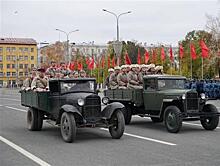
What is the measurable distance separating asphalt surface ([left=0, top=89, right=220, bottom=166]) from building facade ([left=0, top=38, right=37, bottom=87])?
118 metres

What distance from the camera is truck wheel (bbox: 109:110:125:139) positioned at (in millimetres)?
12016

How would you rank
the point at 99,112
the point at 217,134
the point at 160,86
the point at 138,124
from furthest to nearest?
the point at 138,124
the point at 160,86
the point at 217,134
the point at 99,112

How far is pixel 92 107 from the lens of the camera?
1206cm

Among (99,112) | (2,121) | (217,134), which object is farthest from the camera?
(2,121)

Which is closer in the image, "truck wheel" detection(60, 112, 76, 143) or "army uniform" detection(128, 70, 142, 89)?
"truck wheel" detection(60, 112, 76, 143)

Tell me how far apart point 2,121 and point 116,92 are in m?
4.85

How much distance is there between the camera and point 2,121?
57.7 feet

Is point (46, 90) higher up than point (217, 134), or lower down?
higher up

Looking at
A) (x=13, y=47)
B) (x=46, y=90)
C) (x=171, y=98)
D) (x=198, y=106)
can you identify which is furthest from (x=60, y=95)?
Result: (x=13, y=47)

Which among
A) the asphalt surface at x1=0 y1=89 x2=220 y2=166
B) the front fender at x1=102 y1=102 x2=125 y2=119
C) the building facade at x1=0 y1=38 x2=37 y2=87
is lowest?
the asphalt surface at x1=0 y1=89 x2=220 y2=166

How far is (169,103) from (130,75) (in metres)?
3.09

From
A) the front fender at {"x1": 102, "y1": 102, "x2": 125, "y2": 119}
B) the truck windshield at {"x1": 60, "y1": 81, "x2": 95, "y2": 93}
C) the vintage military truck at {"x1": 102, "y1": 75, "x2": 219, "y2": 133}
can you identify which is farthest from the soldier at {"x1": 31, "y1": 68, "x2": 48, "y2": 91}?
the front fender at {"x1": 102, "y1": 102, "x2": 125, "y2": 119}

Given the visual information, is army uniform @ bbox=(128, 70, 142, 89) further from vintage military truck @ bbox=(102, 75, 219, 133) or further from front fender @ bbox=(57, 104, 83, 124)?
front fender @ bbox=(57, 104, 83, 124)

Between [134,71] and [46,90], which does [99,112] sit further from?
[134,71]
